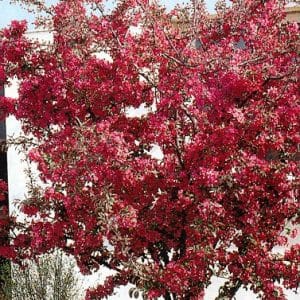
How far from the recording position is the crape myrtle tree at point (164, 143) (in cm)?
743

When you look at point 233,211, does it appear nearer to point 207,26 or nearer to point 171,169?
point 171,169

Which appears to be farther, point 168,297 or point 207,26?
point 207,26

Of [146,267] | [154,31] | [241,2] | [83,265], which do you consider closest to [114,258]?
[83,265]

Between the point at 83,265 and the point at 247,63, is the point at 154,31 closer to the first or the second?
the point at 247,63

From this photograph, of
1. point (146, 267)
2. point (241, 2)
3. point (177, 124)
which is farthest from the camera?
point (241, 2)

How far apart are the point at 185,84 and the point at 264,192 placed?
133 centimetres

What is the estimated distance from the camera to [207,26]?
901cm

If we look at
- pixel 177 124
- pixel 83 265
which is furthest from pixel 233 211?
pixel 83 265

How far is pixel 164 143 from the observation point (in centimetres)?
789

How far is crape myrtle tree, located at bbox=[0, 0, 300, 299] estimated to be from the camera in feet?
24.4

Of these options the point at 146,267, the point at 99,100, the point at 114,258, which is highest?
the point at 99,100

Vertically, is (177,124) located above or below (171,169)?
above

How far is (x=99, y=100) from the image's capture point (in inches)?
326

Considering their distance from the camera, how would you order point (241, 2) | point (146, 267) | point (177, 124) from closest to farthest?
point (146, 267) < point (177, 124) < point (241, 2)
